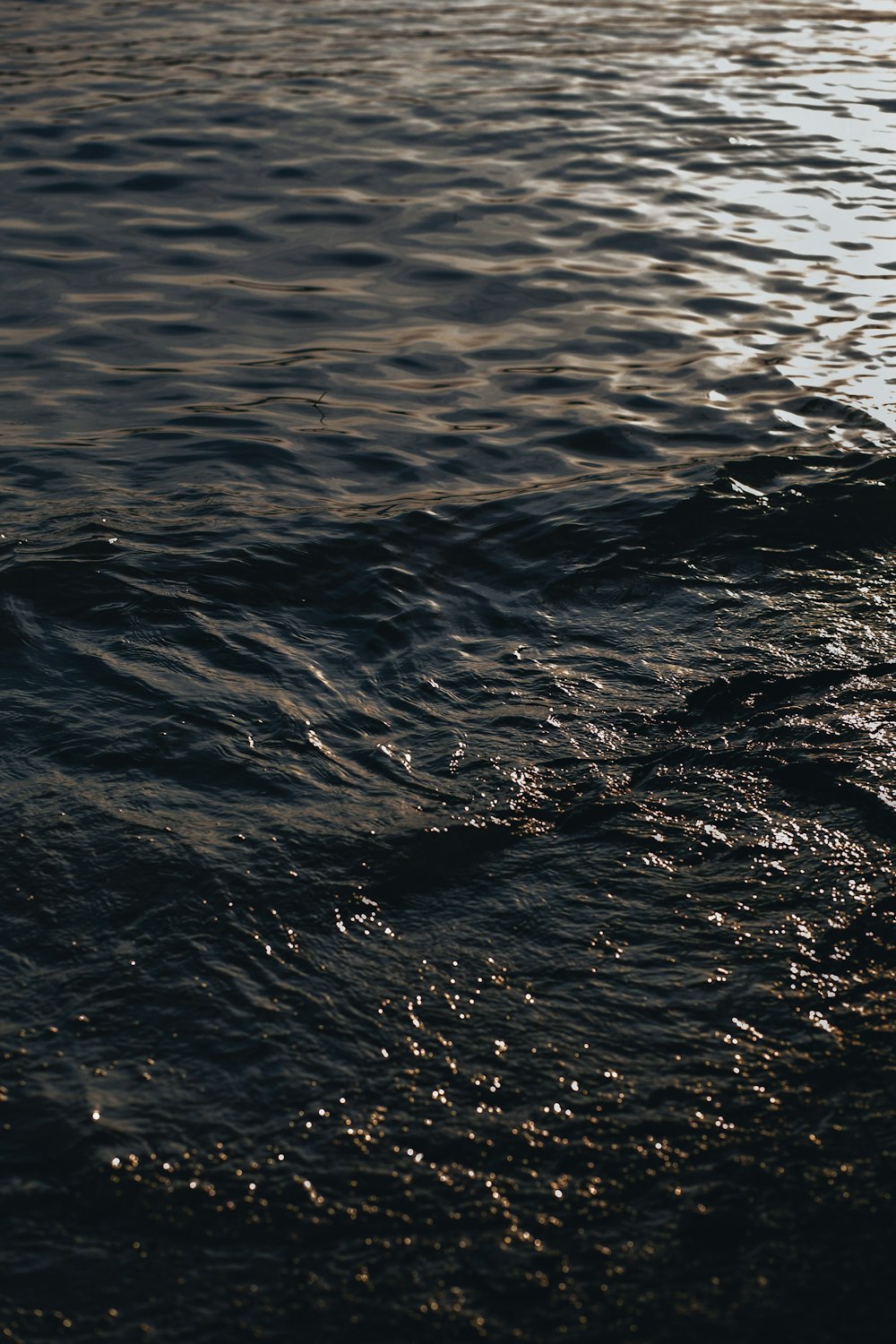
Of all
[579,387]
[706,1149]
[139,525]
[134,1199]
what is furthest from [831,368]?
[134,1199]

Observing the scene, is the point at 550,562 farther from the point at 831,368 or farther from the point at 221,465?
the point at 831,368

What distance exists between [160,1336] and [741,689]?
2.75 m

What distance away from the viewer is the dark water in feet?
8.87

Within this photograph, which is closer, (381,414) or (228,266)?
(381,414)

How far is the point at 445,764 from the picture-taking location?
165 inches

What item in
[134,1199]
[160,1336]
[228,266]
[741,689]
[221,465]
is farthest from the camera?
[228,266]

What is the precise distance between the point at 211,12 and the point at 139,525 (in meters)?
11.5

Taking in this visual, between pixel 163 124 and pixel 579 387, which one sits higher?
pixel 163 124

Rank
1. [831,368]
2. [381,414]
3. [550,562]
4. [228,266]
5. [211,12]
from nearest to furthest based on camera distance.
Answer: [550,562], [381,414], [831,368], [228,266], [211,12]

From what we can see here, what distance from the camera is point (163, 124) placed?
11.3 metres

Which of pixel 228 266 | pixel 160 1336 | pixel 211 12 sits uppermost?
pixel 211 12

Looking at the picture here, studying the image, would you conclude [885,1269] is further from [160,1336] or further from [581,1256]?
[160,1336]

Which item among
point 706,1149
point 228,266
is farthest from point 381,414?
point 706,1149

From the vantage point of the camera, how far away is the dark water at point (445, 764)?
270 centimetres
